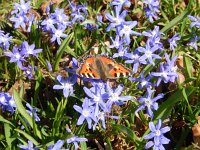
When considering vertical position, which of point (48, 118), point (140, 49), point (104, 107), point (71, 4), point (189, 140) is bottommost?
point (189, 140)

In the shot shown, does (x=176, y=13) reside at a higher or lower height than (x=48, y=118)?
higher

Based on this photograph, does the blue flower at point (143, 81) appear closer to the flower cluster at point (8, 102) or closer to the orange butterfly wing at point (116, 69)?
the orange butterfly wing at point (116, 69)

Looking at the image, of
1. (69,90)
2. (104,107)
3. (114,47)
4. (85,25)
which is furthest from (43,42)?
(104,107)

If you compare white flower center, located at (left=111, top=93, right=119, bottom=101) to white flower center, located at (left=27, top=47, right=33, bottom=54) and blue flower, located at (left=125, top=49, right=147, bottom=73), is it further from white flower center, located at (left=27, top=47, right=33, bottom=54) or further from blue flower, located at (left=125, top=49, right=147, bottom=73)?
white flower center, located at (left=27, top=47, right=33, bottom=54)

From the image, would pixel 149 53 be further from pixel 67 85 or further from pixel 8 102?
pixel 8 102

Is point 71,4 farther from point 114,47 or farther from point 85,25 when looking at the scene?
point 114,47

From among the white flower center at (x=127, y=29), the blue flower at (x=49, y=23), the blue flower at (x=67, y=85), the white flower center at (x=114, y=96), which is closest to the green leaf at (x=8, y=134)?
the blue flower at (x=67, y=85)

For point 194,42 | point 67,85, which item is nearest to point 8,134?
point 67,85
